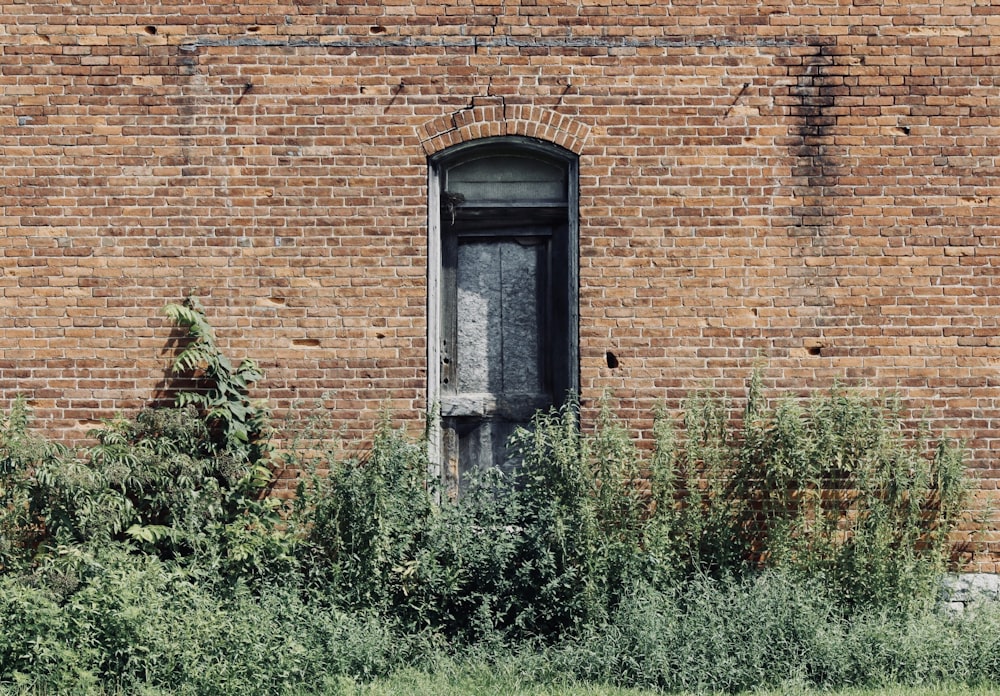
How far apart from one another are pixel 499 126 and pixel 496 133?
Answer: 6 centimetres

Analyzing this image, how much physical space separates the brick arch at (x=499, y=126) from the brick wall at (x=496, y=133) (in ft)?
0.06

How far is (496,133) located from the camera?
743cm

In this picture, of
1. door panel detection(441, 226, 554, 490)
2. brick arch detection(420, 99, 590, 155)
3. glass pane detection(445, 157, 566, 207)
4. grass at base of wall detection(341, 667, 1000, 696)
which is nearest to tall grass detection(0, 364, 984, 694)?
grass at base of wall detection(341, 667, 1000, 696)

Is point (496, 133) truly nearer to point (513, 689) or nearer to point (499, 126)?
point (499, 126)

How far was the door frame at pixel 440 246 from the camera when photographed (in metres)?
7.47

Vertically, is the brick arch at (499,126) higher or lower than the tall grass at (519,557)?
higher

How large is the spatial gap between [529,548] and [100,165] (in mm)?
4545

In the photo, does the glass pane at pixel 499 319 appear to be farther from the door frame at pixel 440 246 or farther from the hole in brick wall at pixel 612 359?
the hole in brick wall at pixel 612 359

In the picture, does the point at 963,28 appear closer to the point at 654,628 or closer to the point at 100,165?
the point at 654,628

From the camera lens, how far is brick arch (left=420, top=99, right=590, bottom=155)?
7441 millimetres

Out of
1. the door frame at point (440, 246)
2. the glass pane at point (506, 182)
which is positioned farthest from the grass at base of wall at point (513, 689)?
the glass pane at point (506, 182)

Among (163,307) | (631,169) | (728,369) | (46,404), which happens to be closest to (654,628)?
(728,369)

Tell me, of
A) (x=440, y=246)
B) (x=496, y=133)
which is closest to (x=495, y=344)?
(x=440, y=246)

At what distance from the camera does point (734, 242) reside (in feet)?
24.4
